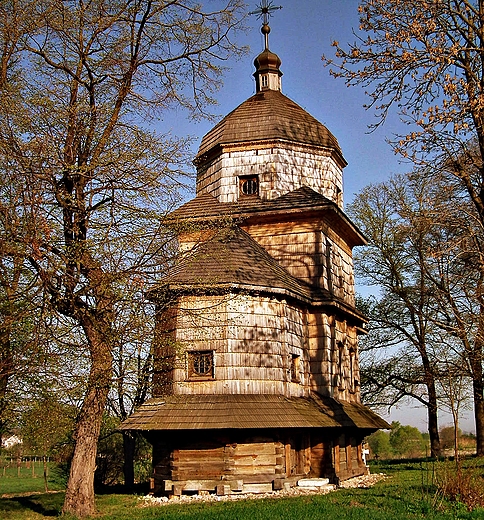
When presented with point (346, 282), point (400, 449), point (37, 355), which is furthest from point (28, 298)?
point (400, 449)

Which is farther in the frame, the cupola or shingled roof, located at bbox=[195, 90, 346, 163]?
the cupola

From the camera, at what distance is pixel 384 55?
34.1ft

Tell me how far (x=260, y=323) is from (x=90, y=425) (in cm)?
558

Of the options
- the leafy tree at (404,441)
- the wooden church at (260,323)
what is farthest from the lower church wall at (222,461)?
the leafy tree at (404,441)

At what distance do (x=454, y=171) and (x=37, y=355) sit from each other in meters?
8.40

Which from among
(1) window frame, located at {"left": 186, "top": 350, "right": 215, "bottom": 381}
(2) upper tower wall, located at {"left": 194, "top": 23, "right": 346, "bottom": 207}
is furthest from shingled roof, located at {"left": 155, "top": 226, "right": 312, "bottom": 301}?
(2) upper tower wall, located at {"left": 194, "top": 23, "right": 346, "bottom": 207}

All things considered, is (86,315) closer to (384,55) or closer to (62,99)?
(62,99)

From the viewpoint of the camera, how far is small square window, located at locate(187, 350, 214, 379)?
15.4 m

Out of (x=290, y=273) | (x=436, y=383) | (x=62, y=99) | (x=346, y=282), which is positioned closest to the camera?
(x=62, y=99)

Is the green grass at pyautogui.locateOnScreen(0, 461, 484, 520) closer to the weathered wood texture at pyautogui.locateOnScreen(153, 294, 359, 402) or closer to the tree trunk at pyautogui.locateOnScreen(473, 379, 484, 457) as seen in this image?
the weathered wood texture at pyautogui.locateOnScreen(153, 294, 359, 402)

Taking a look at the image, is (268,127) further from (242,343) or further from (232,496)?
(232,496)

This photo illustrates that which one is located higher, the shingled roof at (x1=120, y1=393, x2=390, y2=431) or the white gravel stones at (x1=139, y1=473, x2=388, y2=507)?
the shingled roof at (x1=120, y1=393, x2=390, y2=431)

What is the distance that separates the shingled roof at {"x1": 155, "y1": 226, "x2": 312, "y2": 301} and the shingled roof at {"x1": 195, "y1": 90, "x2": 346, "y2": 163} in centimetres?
411

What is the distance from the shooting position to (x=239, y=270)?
16156mm
